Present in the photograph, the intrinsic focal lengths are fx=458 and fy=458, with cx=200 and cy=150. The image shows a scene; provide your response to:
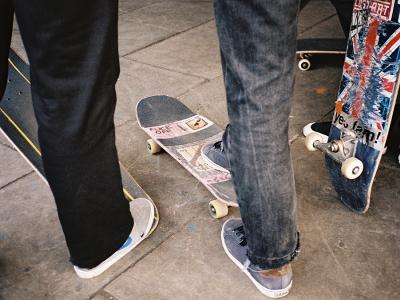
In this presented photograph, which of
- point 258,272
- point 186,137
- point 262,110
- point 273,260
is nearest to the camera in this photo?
point 262,110

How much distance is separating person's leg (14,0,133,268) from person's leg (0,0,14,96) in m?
0.12

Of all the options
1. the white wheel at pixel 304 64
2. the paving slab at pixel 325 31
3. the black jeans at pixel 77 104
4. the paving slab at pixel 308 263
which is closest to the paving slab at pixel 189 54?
the white wheel at pixel 304 64

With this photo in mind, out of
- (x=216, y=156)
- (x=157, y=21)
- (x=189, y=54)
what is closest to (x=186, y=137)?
(x=216, y=156)

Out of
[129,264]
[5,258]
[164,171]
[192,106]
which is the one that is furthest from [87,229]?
[192,106]

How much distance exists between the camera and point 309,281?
1.57m

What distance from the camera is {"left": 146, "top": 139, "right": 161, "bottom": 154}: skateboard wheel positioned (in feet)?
7.42

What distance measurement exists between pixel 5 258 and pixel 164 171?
0.79 metres

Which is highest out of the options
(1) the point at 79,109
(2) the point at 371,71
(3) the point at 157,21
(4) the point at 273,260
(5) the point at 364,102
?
(1) the point at 79,109

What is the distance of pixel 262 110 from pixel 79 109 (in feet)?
1.66

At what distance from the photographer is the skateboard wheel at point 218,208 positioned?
6.02 feet

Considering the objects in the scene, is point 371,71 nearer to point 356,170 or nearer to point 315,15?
point 356,170

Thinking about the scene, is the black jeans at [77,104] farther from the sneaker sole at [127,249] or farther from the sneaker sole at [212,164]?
the sneaker sole at [212,164]

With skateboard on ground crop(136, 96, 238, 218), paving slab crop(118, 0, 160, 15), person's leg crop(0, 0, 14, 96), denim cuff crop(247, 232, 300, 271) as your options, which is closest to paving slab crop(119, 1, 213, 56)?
paving slab crop(118, 0, 160, 15)

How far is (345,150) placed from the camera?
1792mm
